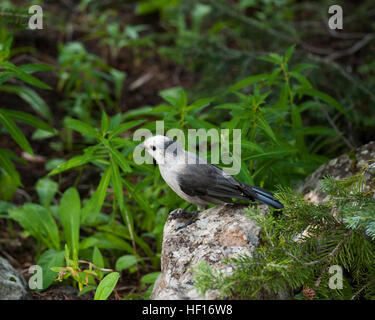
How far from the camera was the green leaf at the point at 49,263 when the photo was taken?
3.26 m

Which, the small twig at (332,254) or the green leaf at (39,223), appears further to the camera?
the green leaf at (39,223)

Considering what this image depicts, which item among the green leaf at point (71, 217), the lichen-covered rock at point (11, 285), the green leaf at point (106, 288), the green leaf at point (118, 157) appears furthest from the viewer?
the green leaf at point (71, 217)

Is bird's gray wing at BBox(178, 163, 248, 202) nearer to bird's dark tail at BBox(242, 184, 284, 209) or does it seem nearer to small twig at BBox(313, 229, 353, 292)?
bird's dark tail at BBox(242, 184, 284, 209)

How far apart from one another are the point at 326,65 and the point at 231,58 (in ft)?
3.48

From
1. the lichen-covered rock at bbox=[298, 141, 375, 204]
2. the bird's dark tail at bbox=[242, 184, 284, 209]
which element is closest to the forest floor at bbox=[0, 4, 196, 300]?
the bird's dark tail at bbox=[242, 184, 284, 209]

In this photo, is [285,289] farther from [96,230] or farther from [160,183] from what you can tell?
[96,230]

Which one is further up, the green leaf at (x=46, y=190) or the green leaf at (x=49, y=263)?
the green leaf at (x=46, y=190)

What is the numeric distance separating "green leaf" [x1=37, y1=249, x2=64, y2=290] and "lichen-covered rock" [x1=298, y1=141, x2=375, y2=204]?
1987mm

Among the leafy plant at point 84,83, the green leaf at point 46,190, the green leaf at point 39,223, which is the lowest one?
the green leaf at point 39,223

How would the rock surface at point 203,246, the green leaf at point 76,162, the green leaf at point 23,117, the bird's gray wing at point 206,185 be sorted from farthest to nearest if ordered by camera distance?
the green leaf at point 23,117 → the green leaf at point 76,162 → the bird's gray wing at point 206,185 → the rock surface at point 203,246

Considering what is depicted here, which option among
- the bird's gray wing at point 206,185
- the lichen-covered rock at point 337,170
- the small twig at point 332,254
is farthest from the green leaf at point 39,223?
the small twig at point 332,254

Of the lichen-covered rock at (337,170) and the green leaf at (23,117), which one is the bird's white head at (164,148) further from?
the green leaf at (23,117)

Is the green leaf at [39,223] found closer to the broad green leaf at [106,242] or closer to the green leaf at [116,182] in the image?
the broad green leaf at [106,242]

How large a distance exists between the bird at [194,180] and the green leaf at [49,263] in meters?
1.21
